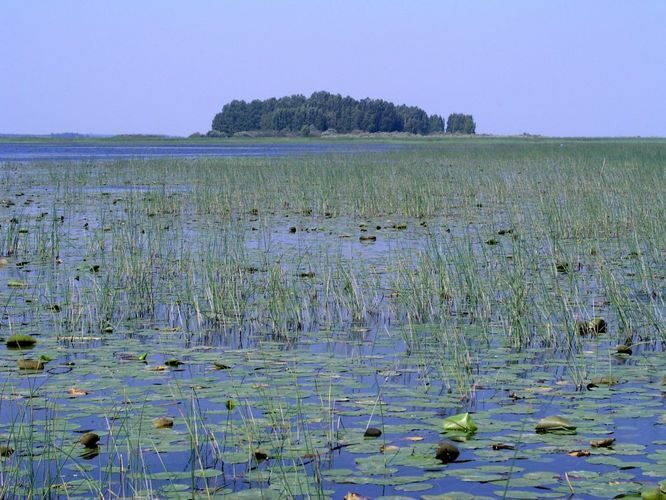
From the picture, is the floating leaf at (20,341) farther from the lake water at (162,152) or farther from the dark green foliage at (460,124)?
the dark green foliage at (460,124)

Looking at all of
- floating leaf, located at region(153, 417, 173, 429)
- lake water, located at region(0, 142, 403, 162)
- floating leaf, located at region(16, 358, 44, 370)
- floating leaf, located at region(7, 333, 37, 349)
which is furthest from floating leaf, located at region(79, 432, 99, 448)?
lake water, located at region(0, 142, 403, 162)

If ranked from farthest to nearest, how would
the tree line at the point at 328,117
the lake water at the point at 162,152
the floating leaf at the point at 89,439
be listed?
the tree line at the point at 328,117 < the lake water at the point at 162,152 < the floating leaf at the point at 89,439

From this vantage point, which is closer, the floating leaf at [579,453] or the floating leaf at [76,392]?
the floating leaf at [579,453]

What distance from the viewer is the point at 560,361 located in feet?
20.0

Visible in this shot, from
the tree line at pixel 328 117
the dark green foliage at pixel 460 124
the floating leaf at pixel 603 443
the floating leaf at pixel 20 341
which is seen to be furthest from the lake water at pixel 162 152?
the dark green foliage at pixel 460 124

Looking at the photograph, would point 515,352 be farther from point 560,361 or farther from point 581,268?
point 581,268

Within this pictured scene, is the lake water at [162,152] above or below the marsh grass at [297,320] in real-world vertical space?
above

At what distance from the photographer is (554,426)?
4.55m

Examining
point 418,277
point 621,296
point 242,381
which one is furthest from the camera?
point 418,277

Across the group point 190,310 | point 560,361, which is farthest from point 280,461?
point 190,310

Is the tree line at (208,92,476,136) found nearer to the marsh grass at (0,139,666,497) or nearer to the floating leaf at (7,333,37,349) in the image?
the marsh grass at (0,139,666,497)

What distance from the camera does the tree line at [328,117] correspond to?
131625 millimetres

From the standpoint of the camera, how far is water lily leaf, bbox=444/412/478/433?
452 centimetres

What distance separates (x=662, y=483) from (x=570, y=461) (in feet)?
2.00
